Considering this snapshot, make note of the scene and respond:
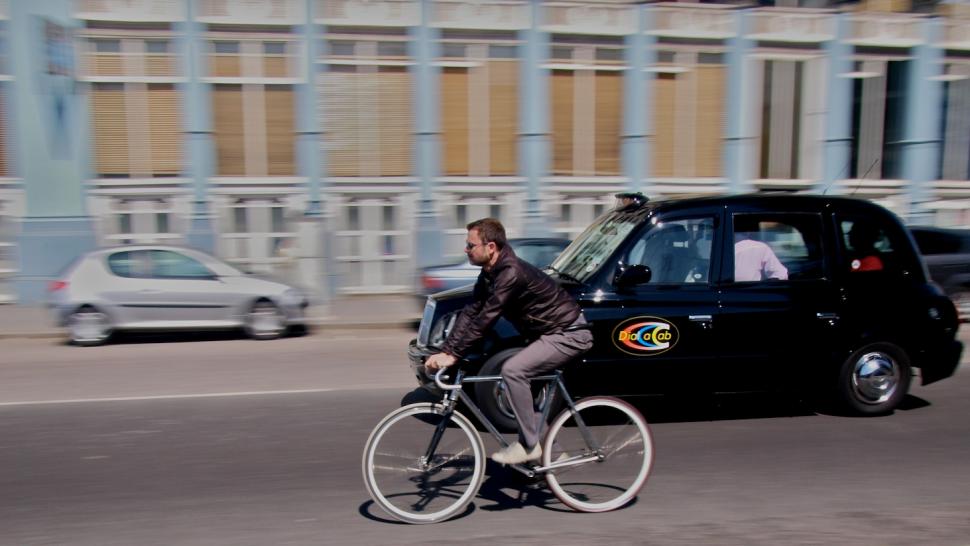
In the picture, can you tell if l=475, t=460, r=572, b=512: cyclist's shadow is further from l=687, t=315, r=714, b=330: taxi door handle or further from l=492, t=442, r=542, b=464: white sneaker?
l=687, t=315, r=714, b=330: taxi door handle

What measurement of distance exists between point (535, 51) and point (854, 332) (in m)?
11.3

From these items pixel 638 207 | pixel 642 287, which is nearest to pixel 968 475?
pixel 642 287

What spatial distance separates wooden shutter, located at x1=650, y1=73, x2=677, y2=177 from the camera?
57.2ft

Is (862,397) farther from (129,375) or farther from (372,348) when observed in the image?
(129,375)

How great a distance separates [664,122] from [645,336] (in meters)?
12.1

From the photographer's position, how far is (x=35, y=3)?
14.5 metres

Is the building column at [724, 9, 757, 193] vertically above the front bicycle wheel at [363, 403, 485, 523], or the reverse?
the building column at [724, 9, 757, 193]

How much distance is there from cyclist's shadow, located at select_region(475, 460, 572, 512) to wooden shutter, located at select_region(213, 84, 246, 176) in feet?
39.7

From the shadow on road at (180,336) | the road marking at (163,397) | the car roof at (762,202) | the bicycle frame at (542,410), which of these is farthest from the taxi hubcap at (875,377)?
the shadow on road at (180,336)

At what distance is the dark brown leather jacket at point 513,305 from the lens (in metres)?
4.70

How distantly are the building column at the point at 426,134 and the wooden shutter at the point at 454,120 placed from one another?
195 millimetres

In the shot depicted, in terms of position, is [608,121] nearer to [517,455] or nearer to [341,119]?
[341,119]

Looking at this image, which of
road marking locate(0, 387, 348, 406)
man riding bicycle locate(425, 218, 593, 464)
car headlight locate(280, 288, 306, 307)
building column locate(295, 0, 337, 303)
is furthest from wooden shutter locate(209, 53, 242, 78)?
man riding bicycle locate(425, 218, 593, 464)

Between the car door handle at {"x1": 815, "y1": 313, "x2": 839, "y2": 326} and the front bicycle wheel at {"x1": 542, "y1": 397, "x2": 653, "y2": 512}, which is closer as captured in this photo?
the front bicycle wheel at {"x1": 542, "y1": 397, "x2": 653, "y2": 512}
